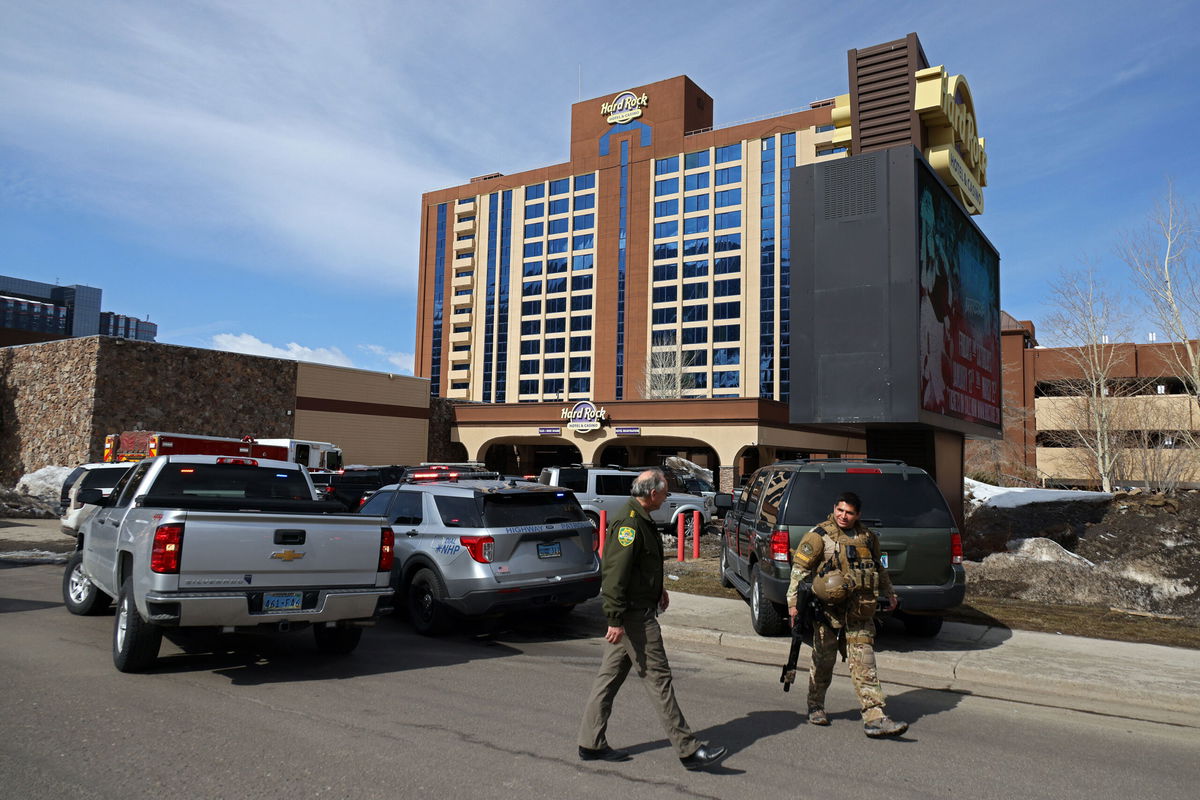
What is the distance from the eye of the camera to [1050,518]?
18.6m

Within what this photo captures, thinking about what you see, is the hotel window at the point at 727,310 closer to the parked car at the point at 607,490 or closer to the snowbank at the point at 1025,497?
the snowbank at the point at 1025,497

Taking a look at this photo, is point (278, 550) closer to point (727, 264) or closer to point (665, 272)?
point (727, 264)

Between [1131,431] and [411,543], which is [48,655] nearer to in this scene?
[411,543]

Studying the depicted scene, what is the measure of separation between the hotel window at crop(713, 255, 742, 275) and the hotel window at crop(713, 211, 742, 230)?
317 cm

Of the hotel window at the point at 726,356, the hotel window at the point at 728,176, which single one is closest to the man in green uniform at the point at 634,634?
the hotel window at the point at 726,356

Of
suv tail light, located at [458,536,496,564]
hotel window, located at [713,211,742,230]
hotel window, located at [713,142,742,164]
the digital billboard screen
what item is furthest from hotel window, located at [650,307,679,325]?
suv tail light, located at [458,536,496,564]

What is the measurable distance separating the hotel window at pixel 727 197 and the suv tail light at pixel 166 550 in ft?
259

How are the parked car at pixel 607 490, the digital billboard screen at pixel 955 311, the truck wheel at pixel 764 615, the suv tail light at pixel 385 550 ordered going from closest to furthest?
the suv tail light at pixel 385 550, the truck wheel at pixel 764 615, the digital billboard screen at pixel 955 311, the parked car at pixel 607 490

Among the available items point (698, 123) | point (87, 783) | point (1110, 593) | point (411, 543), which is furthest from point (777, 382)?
point (87, 783)

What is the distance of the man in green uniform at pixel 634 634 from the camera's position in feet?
15.1

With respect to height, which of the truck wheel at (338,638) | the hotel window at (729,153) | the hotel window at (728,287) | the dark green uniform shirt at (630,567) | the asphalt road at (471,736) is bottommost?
the asphalt road at (471,736)

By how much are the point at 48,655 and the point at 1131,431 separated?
43.6m

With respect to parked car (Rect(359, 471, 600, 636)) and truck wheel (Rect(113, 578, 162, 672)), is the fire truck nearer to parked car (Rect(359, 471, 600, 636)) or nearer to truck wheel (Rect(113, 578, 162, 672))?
parked car (Rect(359, 471, 600, 636))

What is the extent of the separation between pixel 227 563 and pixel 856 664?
4823 millimetres
